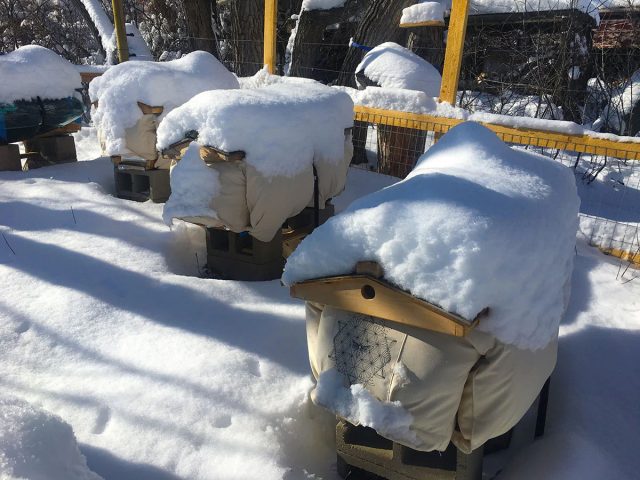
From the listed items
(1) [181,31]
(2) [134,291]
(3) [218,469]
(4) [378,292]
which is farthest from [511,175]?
(1) [181,31]

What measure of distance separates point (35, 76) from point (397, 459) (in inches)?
215

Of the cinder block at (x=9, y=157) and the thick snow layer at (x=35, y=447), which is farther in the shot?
the cinder block at (x=9, y=157)

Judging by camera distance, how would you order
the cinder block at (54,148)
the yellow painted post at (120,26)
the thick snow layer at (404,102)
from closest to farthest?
the thick snow layer at (404,102) < the cinder block at (54,148) < the yellow painted post at (120,26)

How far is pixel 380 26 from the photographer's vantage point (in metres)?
6.62

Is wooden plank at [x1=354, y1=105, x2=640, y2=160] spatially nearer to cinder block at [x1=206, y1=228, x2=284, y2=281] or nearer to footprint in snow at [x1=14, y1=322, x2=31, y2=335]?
cinder block at [x1=206, y1=228, x2=284, y2=281]

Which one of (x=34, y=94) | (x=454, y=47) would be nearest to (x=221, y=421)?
(x=454, y=47)

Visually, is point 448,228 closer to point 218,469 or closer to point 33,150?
point 218,469

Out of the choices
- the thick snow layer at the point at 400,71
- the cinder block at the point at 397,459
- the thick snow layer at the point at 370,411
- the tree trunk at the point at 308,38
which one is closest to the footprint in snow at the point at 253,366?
the cinder block at the point at 397,459

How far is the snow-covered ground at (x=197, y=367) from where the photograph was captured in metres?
2.07

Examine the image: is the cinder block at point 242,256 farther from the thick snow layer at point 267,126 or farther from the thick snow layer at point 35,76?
the thick snow layer at point 35,76

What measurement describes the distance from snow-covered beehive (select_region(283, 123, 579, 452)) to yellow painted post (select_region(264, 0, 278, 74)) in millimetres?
4699

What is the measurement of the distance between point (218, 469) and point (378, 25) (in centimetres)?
599

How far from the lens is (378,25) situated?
21.7 ft

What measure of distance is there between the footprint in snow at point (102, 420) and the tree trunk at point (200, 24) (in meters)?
8.89
